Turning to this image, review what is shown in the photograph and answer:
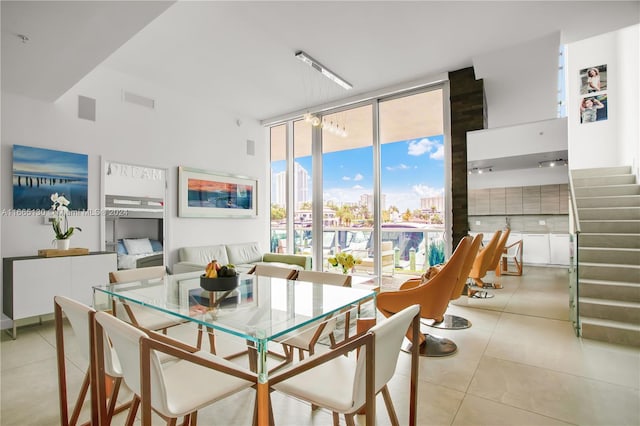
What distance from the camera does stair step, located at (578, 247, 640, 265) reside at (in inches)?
145

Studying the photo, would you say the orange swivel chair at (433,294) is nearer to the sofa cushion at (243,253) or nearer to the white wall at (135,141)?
the sofa cushion at (243,253)

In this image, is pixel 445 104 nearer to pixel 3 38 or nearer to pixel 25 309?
pixel 3 38

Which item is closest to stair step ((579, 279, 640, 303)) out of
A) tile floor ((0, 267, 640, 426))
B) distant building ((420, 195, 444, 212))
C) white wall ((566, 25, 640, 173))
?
tile floor ((0, 267, 640, 426))

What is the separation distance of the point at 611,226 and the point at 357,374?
4.64 m

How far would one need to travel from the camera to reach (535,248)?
454 centimetres

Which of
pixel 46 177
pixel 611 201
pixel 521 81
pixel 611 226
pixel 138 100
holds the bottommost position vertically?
pixel 611 226

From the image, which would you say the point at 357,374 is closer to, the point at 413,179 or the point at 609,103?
the point at 413,179

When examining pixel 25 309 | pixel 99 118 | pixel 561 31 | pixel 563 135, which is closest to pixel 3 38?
pixel 99 118

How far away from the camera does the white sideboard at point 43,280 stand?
335cm

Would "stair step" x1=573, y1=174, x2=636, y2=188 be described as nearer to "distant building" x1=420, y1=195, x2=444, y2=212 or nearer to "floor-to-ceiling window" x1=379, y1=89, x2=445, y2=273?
"distant building" x1=420, y1=195, x2=444, y2=212

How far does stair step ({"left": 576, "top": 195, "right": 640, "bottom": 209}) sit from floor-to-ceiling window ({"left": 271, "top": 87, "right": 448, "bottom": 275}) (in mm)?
1984

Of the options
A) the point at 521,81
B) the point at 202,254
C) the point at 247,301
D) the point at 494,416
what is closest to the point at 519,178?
the point at 521,81

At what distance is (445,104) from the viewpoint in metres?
4.98

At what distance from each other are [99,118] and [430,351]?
4845 mm
